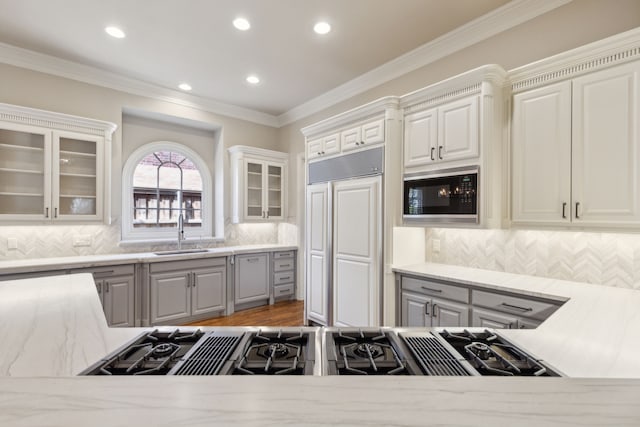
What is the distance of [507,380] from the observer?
0.72 metres

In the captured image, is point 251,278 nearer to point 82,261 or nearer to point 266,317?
point 266,317

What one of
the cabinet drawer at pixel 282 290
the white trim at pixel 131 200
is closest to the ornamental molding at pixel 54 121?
the white trim at pixel 131 200

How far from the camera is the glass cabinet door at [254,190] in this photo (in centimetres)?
480

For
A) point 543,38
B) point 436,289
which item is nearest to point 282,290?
point 436,289

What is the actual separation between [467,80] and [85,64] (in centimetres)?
404

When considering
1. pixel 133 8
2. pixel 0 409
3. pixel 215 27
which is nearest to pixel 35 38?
pixel 133 8

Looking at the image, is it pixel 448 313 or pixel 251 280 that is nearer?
pixel 448 313

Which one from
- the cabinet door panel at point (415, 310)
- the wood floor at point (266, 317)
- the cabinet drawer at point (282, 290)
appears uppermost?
the cabinet door panel at point (415, 310)

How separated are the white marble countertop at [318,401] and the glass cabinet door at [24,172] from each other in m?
3.36

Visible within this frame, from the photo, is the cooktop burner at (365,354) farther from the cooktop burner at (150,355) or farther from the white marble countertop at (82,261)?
the white marble countertop at (82,261)

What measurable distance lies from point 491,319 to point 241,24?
321 cm

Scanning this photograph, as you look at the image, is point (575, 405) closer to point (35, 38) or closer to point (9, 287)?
point (9, 287)

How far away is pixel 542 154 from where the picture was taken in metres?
2.21

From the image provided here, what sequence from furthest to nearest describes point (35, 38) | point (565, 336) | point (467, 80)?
1. point (35, 38)
2. point (467, 80)
3. point (565, 336)
